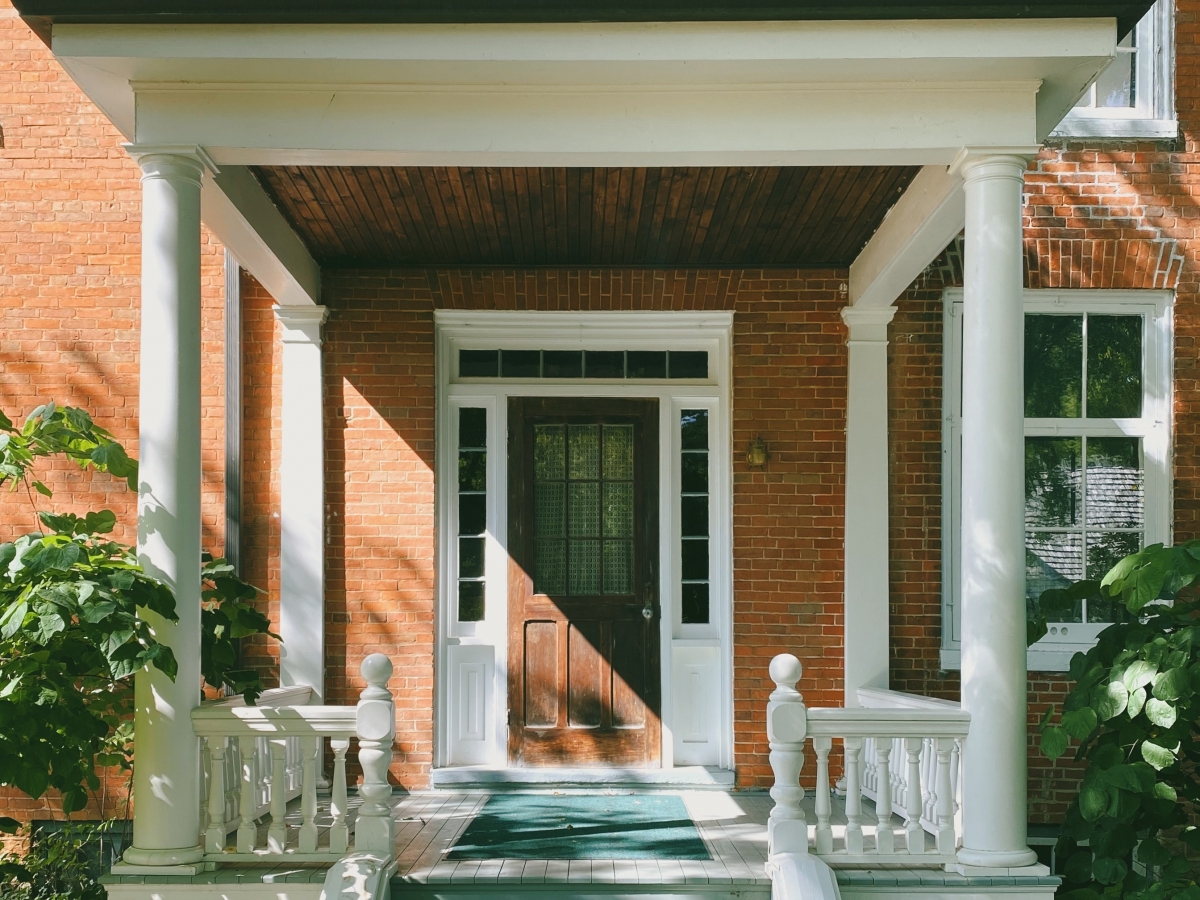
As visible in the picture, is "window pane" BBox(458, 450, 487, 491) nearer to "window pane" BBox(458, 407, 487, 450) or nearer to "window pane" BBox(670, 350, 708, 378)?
"window pane" BBox(458, 407, 487, 450)

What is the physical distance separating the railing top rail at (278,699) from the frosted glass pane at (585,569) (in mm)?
1707

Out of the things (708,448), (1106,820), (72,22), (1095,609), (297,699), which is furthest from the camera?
(708,448)

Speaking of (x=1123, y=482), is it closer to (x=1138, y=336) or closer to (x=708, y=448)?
(x=1138, y=336)

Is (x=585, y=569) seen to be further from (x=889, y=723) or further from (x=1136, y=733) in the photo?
(x=1136, y=733)

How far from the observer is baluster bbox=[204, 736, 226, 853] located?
4.37 m

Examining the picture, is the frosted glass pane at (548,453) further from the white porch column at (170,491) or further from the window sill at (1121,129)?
the window sill at (1121,129)

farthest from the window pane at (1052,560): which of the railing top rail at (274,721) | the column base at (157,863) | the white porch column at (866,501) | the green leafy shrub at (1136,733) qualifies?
the column base at (157,863)

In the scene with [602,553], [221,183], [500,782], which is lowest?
[500,782]

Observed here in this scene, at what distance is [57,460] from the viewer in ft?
21.5

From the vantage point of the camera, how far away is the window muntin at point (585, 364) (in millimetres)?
7000

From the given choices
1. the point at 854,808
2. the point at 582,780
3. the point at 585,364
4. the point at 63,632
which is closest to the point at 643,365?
the point at 585,364

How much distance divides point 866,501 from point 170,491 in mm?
3948

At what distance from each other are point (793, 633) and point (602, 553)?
49.7 inches

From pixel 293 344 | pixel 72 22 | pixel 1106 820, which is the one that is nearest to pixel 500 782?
pixel 293 344
